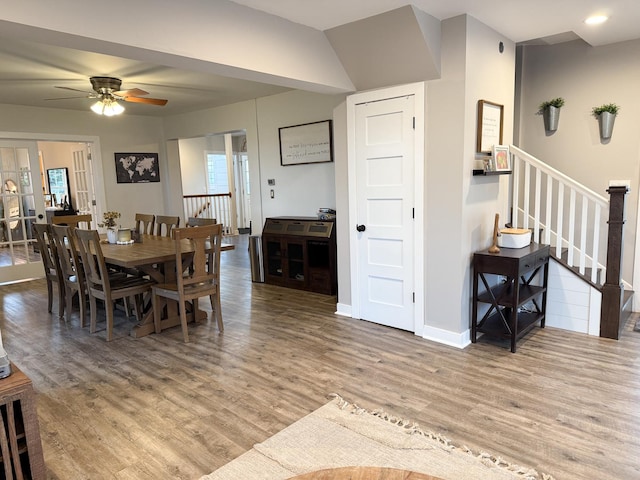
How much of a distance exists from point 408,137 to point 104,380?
289cm

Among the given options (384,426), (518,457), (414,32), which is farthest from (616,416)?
(414,32)

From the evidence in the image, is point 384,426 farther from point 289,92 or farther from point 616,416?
point 289,92

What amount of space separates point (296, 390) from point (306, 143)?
3374mm

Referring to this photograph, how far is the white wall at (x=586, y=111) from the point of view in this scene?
3939 mm

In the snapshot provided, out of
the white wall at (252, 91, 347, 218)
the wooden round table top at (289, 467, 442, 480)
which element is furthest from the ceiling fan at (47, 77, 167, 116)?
the wooden round table top at (289, 467, 442, 480)

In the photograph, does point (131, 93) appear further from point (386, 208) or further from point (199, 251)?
point (386, 208)

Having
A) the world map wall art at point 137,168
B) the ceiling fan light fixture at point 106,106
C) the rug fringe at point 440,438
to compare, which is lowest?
the rug fringe at point 440,438

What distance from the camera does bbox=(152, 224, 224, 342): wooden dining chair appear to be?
11.5 feet

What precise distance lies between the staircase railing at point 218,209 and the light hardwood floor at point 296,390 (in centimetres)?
598

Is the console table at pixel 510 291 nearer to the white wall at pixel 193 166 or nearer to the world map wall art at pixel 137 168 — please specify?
the world map wall art at pixel 137 168

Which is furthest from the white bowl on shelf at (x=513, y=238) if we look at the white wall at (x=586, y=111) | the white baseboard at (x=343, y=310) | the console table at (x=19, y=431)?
the console table at (x=19, y=431)

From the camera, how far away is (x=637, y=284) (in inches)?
158

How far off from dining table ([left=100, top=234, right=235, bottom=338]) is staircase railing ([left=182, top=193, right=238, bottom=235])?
5568 millimetres

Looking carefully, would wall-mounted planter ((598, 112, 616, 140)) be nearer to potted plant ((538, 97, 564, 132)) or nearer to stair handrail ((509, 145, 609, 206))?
potted plant ((538, 97, 564, 132))
